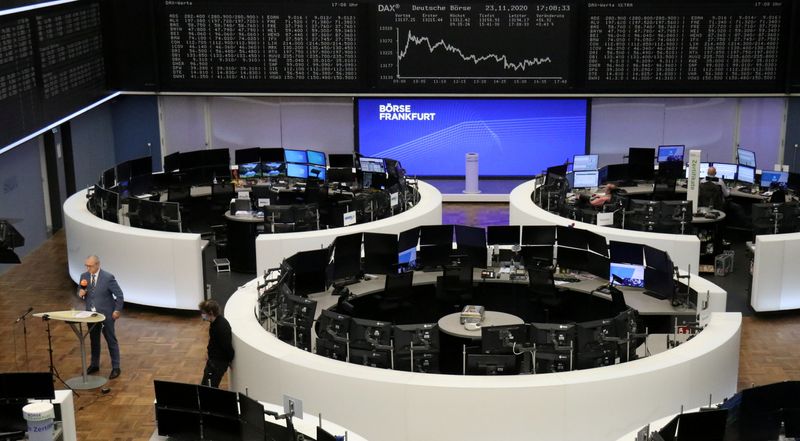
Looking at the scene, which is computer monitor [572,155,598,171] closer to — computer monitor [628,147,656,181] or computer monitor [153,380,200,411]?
computer monitor [628,147,656,181]

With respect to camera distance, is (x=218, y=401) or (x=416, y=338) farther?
(x=416, y=338)

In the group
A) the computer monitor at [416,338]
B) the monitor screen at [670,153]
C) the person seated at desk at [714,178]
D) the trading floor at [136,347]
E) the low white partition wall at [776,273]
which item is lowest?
the trading floor at [136,347]

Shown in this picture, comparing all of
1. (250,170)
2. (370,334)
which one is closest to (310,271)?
(370,334)

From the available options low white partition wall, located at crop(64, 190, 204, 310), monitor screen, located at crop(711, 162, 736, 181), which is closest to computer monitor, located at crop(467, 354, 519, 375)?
low white partition wall, located at crop(64, 190, 204, 310)

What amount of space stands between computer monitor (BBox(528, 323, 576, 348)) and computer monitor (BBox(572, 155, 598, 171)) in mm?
7964

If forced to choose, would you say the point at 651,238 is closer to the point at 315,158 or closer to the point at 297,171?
the point at 315,158

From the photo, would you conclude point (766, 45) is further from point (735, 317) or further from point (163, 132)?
point (163, 132)

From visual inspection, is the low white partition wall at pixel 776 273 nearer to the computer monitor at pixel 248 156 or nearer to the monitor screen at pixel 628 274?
the monitor screen at pixel 628 274

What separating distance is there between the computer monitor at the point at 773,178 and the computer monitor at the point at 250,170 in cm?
789

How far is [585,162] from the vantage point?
55.0 ft

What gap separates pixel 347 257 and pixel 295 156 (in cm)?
527

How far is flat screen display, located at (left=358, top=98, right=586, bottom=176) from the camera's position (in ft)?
61.2

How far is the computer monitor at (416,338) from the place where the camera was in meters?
8.99

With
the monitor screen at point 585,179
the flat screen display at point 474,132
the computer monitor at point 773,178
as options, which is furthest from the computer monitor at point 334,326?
the flat screen display at point 474,132
